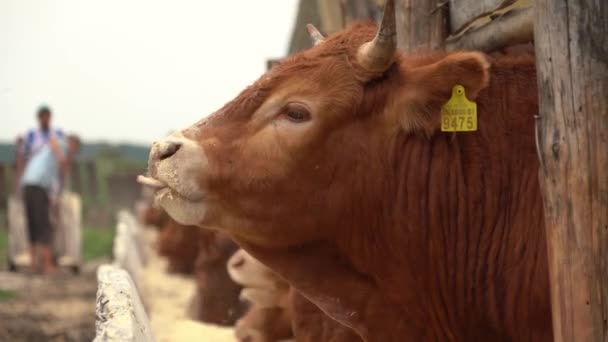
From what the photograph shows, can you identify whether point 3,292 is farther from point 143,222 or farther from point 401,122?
point 401,122

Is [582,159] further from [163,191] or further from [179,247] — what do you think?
[179,247]

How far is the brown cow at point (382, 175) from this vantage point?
3.87 meters

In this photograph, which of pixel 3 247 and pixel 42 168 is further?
pixel 3 247

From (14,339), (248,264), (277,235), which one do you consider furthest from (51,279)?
(277,235)

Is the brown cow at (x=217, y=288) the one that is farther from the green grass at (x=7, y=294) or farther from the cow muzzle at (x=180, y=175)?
the cow muzzle at (x=180, y=175)

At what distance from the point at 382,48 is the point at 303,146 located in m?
0.50

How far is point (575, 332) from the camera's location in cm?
314

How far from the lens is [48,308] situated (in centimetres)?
1055

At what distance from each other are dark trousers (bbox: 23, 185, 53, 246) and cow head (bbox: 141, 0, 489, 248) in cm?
1026

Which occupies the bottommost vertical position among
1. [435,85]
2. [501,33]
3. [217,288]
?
[217,288]

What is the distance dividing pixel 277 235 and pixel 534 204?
1022 millimetres

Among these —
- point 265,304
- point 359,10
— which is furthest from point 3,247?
point 265,304

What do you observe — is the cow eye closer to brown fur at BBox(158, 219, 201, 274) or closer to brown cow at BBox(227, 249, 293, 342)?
brown cow at BBox(227, 249, 293, 342)

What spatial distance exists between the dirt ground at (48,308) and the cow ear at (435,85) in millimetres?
5080
